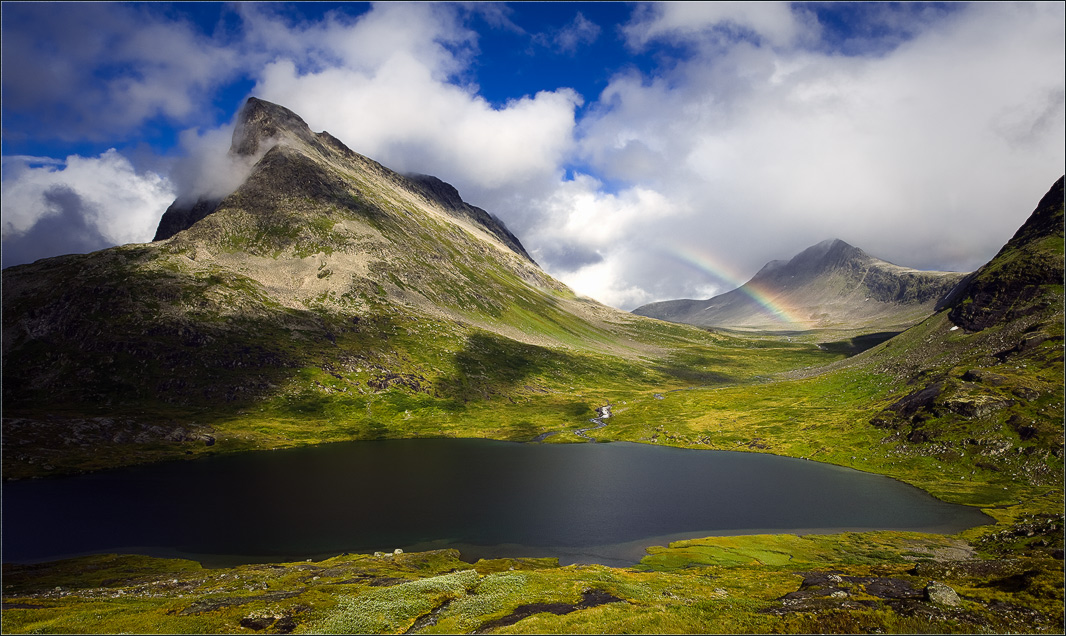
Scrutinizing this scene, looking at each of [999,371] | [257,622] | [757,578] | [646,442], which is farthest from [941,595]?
[646,442]

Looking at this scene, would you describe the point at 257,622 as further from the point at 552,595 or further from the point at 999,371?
the point at 999,371

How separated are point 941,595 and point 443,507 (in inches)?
3088

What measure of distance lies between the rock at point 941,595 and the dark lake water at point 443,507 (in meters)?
41.6

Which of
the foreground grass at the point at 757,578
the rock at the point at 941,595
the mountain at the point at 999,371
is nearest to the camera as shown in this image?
the rock at the point at 941,595

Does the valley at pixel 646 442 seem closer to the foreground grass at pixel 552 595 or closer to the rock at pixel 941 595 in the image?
the rock at pixel 941 595

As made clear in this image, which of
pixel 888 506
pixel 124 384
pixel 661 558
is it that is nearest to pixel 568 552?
pixel 661 558

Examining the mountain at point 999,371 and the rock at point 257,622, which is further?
the mountain at point 999,371

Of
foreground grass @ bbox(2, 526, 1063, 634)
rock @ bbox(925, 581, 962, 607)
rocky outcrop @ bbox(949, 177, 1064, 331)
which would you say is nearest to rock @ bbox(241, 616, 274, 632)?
foreground grass @ bbox(2, 526, 1063, 634)

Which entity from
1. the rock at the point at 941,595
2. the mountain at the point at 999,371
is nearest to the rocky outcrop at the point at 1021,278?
the mountain at the point at 999,371

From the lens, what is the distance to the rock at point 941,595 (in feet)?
103

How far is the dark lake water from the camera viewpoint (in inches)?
2990

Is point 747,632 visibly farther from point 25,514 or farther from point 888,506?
point 25,514

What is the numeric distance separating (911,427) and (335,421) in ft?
616

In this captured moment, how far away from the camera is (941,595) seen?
1248 inches
